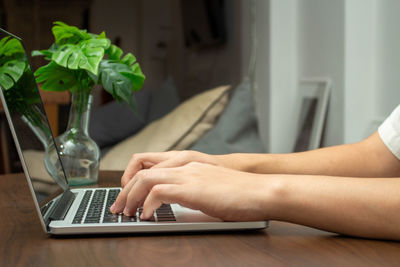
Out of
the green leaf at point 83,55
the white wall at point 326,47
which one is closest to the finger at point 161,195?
the green leaf at point 83,55

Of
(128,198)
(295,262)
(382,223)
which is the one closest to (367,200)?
A: (382,223)

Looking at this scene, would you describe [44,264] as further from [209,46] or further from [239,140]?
[209,46]

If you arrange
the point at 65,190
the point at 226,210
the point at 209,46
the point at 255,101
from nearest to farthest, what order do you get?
the point at 226,210, the point at 65,190, the point at 255,101, the point at 209,46

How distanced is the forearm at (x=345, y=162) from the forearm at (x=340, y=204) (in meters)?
0.33

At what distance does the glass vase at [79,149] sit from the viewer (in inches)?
45.8

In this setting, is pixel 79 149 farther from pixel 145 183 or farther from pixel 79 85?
pixel 145 183

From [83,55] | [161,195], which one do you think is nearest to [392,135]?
[161,195]

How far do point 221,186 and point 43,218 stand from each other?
22cm

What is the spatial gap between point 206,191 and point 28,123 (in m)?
0.34

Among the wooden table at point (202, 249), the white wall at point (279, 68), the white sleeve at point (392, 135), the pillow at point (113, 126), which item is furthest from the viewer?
the pillow at point (113, 126)

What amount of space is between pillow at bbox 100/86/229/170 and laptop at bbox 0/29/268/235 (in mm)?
1273

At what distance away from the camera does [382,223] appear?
601 mm

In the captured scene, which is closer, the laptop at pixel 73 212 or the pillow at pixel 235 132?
the laptop at pixel 73 212

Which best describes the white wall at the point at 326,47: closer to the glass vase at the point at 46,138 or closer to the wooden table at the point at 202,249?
the glass vase at the point at 46,138
